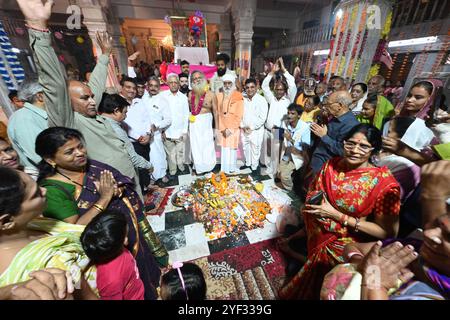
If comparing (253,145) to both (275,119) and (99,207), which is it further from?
(99,207)

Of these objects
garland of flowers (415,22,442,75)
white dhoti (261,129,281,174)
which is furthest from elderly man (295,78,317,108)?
garland of flowers (415,22,442,75)

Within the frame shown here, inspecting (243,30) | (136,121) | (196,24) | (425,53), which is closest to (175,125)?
(136,121)

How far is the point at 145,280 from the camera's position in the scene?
1.70 metres

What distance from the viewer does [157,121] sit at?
3.55m

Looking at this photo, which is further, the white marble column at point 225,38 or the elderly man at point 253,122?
the white marble column at point 225,38

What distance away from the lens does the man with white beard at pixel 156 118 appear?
3.52m

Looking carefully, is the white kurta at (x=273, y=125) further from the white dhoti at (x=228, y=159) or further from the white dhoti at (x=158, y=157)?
the white dhoti at (x=158, y=157)

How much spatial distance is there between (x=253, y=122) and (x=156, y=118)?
76.6 inches

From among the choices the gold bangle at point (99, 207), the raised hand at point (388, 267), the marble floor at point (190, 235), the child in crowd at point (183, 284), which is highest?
the raised hand at point (388, 267)

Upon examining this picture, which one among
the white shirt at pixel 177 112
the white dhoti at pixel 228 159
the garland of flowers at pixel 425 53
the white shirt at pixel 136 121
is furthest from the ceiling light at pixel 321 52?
the white shirt at pixel 136 121

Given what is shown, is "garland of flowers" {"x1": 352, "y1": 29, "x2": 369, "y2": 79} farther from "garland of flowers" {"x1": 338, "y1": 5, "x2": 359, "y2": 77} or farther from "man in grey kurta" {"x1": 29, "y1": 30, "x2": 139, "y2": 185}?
"man in grey kurta" {"x1": 29, "y1": 30, "x2": 139, "y2": 185}

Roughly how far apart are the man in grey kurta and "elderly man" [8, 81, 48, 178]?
1.33 feet
